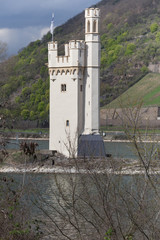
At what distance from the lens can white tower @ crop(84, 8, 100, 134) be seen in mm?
28578

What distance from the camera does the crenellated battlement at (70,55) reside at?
92.1ft

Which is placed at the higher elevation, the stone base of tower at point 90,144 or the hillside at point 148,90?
the hillside at point 148,90

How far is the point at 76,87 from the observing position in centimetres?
2805

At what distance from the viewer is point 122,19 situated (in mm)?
119812

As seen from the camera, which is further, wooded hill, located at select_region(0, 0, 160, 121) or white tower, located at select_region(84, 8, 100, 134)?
wooded hill, located at select_region(0, 0, 160, 121)

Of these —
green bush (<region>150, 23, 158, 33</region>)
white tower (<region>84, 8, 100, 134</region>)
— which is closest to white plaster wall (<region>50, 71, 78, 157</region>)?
white tower (<region>84, 8, 100, 134</region>)

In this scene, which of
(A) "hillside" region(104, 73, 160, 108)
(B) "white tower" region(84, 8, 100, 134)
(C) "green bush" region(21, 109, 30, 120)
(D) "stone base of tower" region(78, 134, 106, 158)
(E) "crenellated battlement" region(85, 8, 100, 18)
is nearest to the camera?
(D) "stone base of tower" region(78, 134, 106, 158)

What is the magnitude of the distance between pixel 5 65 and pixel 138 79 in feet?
61.0

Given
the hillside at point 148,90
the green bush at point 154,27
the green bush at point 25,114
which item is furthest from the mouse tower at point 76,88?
the green bush at point 154,27

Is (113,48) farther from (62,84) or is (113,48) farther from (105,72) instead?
(62,84)

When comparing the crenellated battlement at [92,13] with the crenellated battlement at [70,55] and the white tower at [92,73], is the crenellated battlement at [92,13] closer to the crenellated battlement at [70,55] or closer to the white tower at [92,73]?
the white tower at [92,73]

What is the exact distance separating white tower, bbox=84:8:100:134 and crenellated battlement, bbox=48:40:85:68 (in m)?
0.42

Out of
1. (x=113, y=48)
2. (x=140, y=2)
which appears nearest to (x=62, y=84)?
(x=113, y=48)

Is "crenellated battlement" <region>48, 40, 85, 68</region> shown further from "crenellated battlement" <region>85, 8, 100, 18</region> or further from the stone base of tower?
the stone base of tower
